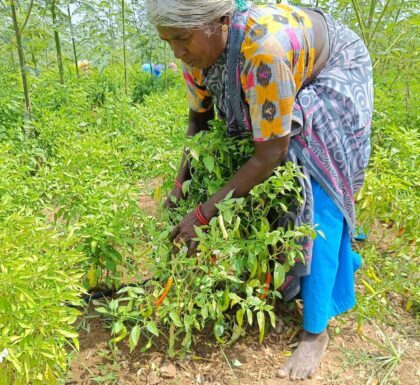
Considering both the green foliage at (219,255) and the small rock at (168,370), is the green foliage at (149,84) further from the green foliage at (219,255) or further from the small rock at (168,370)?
the small rock at (168,370)

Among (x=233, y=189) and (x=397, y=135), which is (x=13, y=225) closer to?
(x=233, y=189)

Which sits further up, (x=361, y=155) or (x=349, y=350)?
(x=361, y=155)

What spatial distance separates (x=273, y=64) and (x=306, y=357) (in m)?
1.23

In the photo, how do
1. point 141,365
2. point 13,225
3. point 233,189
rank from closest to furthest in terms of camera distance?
1. point 13,225
2. point 233,189
3. point 141,365

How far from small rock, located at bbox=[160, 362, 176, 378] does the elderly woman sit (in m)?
0.46

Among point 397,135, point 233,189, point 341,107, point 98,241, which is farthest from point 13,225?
point 397,135

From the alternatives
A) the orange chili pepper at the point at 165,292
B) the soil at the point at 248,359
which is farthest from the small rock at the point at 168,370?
the orange chili pepper at the point at 165,292

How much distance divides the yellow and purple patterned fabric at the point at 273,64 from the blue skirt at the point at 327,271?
389mm

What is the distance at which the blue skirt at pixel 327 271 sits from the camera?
1.91 metres

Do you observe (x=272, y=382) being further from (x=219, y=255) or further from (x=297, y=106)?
(x=297, y=106)

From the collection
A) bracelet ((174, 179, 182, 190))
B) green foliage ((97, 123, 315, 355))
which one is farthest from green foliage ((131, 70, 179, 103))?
green foliage ((97, 123, 315, 355))

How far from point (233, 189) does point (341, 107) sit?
558 millimetres

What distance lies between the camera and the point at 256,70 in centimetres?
160

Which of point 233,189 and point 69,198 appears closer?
point 233,189
